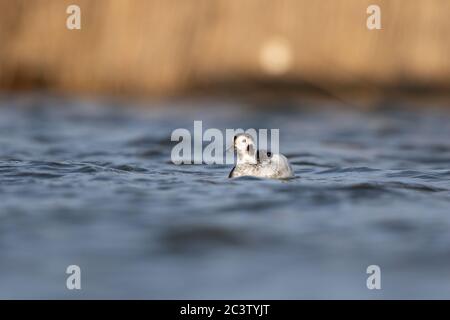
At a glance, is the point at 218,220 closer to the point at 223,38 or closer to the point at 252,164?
the point at 252,164

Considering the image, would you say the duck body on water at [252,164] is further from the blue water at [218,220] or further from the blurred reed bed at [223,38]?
the blurred reed bed at [223,38]

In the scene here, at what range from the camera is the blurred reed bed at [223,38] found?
14.9 meters

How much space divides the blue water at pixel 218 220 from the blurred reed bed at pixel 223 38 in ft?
6.16

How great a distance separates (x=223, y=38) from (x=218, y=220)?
7.64 metres

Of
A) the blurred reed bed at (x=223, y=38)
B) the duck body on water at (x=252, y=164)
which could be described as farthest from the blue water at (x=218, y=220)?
the blurred reed bed at (x=223, y=38)

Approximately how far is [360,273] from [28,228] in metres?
2.65

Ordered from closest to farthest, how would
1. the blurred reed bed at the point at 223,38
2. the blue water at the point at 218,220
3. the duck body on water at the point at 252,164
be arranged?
the blue water at the point at 218,220 → the duck body on water at the point at 252,164 → the blurred reed bed at the point at 223,38

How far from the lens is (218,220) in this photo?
7.70 metres

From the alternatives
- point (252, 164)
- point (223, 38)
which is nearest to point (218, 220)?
point (252, 164)

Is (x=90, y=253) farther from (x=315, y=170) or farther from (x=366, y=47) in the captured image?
(x=366, y=47)

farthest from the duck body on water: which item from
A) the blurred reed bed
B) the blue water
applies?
the blurred reed bed

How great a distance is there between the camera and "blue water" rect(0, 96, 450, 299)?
6.03m

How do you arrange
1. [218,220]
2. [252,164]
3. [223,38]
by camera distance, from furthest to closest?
1. [223,38]
2. [252,164]
3. [218,220]

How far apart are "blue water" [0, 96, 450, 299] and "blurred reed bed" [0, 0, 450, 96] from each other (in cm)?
188
